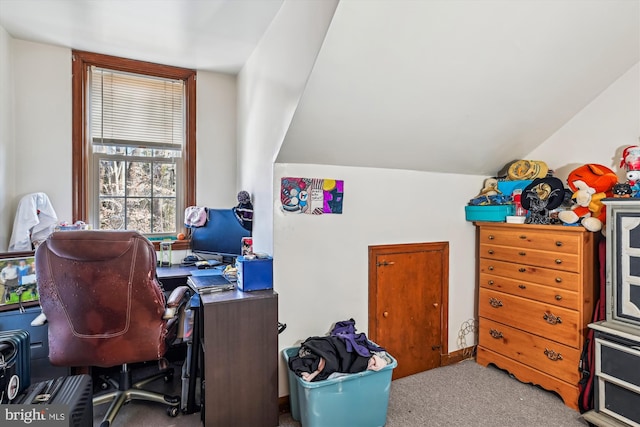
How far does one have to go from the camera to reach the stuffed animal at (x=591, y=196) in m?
2.12

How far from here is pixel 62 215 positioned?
2678mm

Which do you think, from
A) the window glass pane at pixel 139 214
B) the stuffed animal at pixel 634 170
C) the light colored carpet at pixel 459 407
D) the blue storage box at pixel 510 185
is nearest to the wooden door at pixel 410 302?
the light colored carpet at pixel 459 407

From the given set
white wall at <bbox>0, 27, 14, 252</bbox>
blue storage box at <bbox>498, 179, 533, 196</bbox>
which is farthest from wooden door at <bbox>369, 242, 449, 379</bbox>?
white wall at <bbox>0, 27, 14, 252</bbox>

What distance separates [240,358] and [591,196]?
7.64 feet

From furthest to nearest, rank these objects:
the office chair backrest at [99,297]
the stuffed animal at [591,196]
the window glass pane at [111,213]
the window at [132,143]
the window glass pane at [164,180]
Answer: the window glass pane at [164,180] < the window glass pane at [111,213] < the window at [132,143] < the stuffed animal at [591,196] < the office chair backrest at [99,297]

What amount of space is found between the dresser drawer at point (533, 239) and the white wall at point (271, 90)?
69.3 inches

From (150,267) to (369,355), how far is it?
1293 millimetres

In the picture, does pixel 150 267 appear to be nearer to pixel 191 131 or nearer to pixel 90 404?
pixel 90 404

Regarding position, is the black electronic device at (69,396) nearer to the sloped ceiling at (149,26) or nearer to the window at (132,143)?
the window at (132,143)

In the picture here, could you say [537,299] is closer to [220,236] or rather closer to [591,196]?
[591,196]

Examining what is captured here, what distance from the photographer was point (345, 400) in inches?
73.2

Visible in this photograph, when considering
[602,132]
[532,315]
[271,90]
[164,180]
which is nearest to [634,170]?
[602,132]

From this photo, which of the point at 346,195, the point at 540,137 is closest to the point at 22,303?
the point at 346,195

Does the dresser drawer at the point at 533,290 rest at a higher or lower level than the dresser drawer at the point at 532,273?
lower
